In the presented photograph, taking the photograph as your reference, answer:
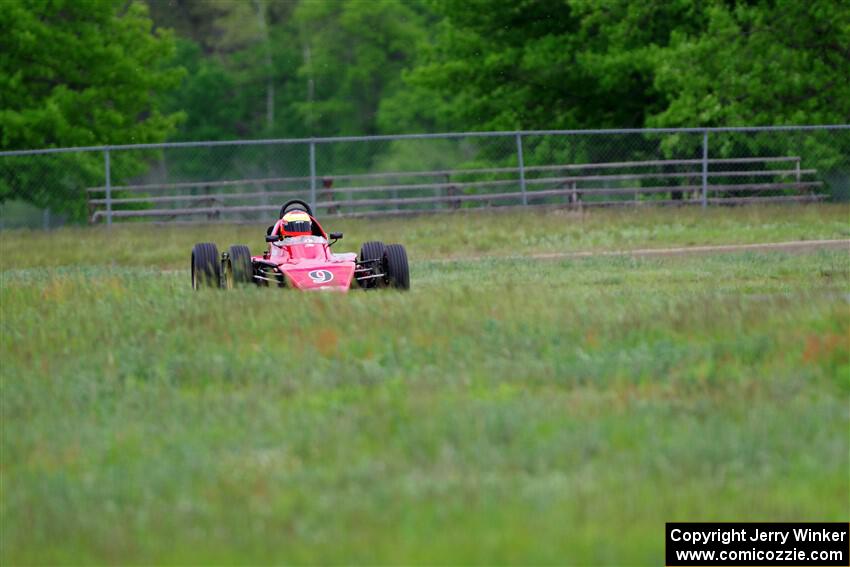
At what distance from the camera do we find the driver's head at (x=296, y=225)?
1569 cm

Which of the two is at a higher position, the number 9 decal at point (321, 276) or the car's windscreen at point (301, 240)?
the car's windscreen at point (301, 240)

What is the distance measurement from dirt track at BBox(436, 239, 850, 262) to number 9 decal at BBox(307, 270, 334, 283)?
6369 millimetres

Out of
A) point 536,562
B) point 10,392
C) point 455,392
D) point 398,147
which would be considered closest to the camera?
point 536,562

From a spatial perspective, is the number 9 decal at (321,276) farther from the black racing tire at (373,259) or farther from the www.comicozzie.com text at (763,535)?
the www.comicozzie.com text at (763,535)

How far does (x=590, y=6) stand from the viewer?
33719 millimetres

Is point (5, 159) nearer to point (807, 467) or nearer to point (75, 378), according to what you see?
point (75, 378)

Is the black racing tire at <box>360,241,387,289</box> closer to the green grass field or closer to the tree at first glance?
the green grass field

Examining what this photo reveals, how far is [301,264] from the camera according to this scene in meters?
14.9

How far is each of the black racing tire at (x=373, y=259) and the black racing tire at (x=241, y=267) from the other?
50.5 inches

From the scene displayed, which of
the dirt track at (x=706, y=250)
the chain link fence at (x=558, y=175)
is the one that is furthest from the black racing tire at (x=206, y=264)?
the chain link fence at (x=558, y=175)

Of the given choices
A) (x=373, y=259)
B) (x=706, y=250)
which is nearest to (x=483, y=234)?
(x=706, y=250)

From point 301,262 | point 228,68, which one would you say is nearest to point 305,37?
point 228,68

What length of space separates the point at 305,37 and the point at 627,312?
62028 mm

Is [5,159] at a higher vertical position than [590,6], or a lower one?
lower
